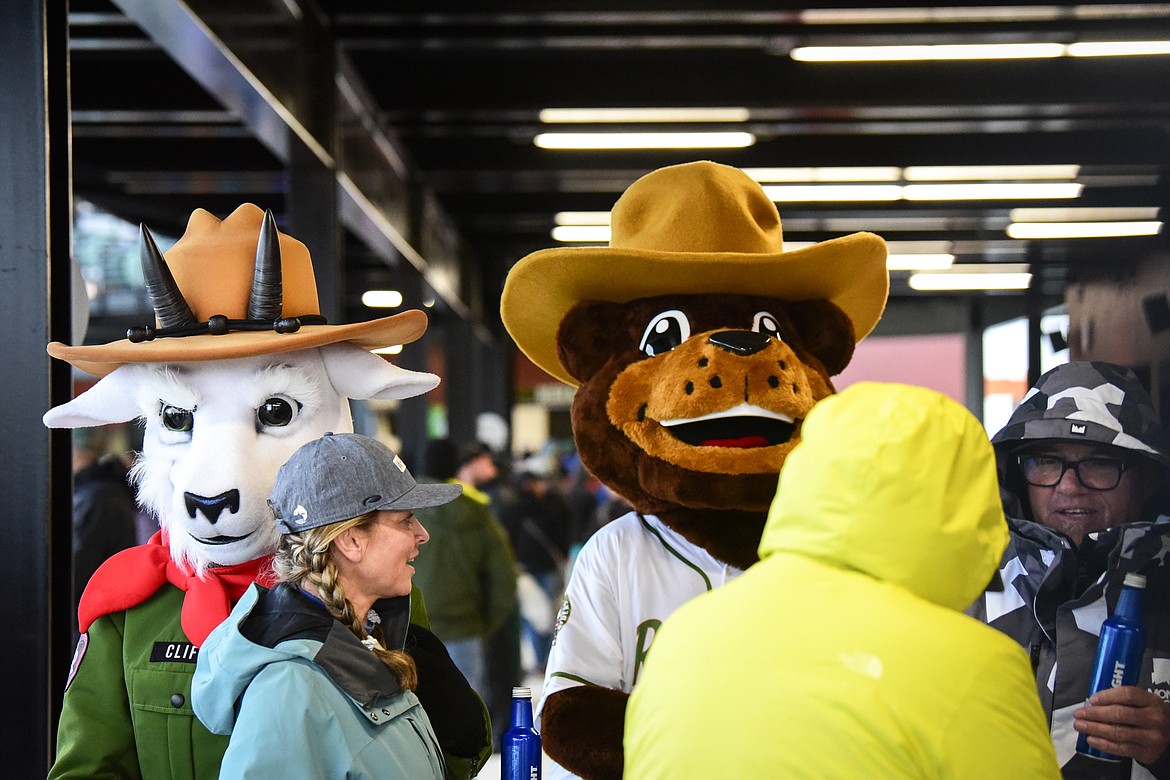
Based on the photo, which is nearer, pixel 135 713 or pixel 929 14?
pixel 135 713

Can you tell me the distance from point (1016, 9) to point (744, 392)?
4.33m

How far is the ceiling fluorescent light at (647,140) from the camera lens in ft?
25.6

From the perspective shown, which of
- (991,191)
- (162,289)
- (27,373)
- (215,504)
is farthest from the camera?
(991,191)

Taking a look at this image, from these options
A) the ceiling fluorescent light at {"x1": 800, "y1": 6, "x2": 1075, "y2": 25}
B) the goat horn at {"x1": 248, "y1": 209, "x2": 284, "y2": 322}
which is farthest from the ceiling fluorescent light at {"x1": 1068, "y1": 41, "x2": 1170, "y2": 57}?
the goat horn at {"x1": 248, "y1": 209, "x2": 284, "y2": 322}

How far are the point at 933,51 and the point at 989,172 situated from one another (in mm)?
2979

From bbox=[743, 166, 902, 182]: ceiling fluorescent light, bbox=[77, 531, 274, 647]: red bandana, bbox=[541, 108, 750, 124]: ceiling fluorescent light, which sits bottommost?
bbox=[77, 531, 274, 647]: red bandana

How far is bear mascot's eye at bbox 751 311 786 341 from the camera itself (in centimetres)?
261

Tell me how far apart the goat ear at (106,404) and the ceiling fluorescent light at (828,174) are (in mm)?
6865

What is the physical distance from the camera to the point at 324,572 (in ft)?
6.19

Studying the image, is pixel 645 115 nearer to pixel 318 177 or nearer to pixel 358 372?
pixel 318 177

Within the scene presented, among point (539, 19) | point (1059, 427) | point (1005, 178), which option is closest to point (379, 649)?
point (1059, 427)

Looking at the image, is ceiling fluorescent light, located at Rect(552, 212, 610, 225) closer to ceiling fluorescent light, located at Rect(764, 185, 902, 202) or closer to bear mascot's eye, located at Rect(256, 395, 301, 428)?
ceiling fluorescent light, located at Rect(764, 185, 902, 202)

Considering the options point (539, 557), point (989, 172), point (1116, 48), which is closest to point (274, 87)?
point (1116, 48)

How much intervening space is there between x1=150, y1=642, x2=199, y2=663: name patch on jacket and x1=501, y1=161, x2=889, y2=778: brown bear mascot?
27.3 inches
